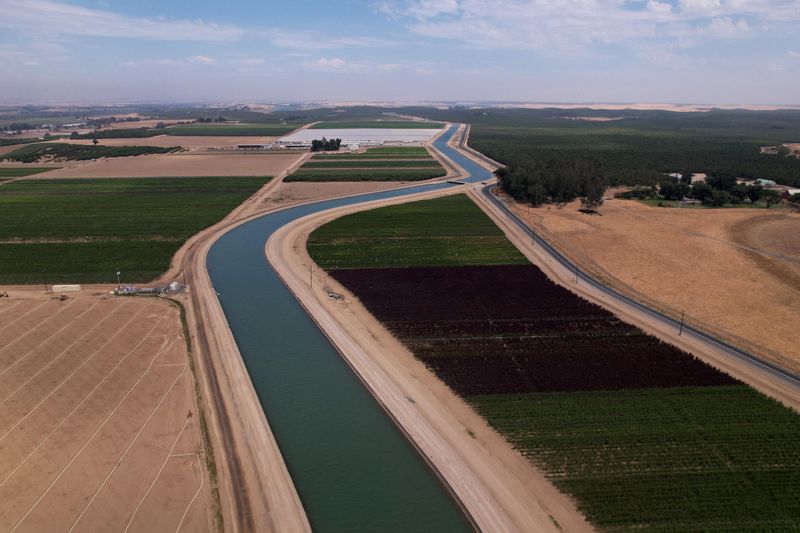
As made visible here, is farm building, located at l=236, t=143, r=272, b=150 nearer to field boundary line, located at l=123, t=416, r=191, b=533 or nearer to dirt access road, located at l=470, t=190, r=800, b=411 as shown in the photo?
dirt access road, located at l=470, t=190, r=800, b=411

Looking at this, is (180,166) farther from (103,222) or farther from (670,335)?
(670,335)

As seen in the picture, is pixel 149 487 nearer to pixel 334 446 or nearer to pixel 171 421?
pixel 171 421

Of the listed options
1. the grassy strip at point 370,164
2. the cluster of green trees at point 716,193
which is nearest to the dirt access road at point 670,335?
the cluster of green trees at point 716,193

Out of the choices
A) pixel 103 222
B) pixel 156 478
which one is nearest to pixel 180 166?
pixel 103 222

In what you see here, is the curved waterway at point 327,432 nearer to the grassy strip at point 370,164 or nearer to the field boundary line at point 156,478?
the field boundary line at point 156,478

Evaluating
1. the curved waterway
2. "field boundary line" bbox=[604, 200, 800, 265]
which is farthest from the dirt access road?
the curved waterway

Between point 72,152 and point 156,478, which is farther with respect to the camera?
point 72,152

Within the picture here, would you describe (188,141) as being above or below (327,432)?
above
